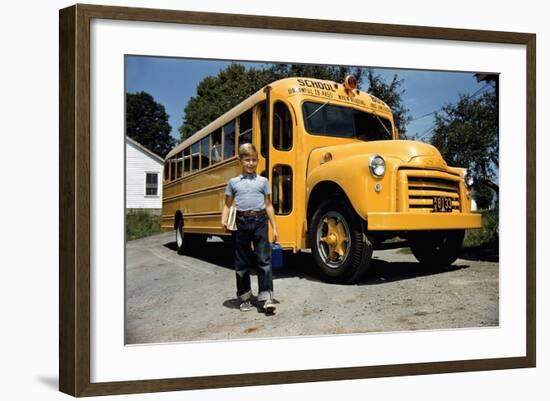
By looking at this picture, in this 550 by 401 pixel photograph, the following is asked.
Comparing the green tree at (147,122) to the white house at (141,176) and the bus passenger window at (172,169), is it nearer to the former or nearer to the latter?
the white house at (141,176)

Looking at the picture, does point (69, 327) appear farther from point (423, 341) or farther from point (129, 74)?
point (423, 341)

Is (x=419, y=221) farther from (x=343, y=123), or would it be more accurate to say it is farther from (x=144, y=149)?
(x=144, y=149)

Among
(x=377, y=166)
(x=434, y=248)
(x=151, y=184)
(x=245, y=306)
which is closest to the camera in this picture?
(x=151, y=184)

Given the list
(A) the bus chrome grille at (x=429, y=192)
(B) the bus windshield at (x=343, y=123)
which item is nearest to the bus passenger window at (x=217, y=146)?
(B) the bus windshield at (x=343, y=123)

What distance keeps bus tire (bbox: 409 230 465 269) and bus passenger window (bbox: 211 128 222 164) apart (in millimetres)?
1681

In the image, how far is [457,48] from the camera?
4965mm

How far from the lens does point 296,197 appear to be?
4.97m

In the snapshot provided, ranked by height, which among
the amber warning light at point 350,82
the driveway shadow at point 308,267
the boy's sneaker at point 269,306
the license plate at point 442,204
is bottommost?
the boy's sneaker at point 269,306

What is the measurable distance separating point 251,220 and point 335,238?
0.73 metres

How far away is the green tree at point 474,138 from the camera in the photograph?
16.3 ft

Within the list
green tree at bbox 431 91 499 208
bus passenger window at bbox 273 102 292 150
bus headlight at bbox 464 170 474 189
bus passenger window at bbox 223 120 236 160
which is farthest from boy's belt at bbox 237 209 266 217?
bus headlight at bbox 464 170 474 189

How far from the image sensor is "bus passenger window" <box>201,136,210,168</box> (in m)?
4.71

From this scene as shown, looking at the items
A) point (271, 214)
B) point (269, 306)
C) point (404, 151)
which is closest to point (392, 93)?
point (404, 151)

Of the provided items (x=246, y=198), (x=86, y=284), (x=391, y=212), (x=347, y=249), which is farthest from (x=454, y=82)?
(x=86, y=284)
